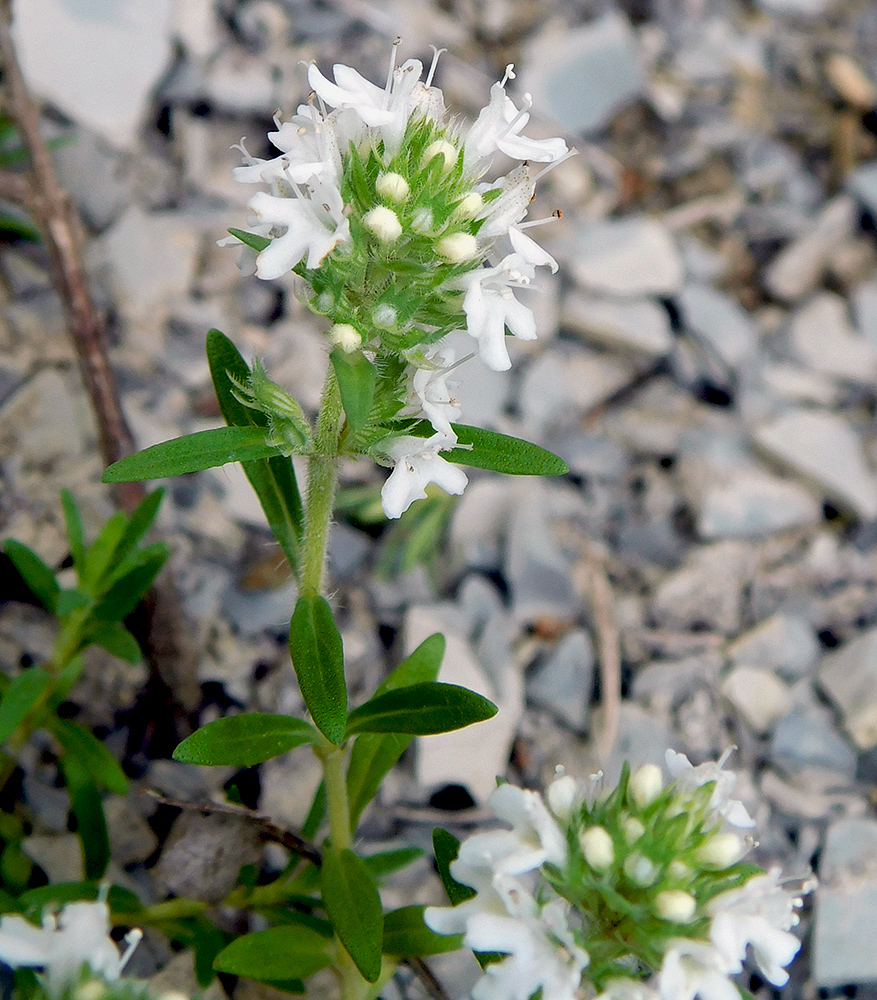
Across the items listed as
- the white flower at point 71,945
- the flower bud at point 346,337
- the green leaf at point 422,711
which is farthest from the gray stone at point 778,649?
the white flower at point 71,945

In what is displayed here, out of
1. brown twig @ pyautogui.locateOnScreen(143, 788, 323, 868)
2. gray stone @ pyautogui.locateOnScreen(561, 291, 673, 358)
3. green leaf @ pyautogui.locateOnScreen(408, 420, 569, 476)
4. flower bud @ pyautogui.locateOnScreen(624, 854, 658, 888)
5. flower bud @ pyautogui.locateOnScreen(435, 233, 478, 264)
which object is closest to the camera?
flower bud @ pyautogui.locateOnScreen(624, 854, 658, 888)

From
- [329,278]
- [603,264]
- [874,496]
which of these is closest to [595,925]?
[329,278]

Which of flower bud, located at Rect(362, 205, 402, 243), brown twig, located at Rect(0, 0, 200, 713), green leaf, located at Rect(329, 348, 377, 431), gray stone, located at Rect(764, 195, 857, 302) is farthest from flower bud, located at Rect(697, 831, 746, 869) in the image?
gray stone, located at Rect(764, 195, 857, 302)

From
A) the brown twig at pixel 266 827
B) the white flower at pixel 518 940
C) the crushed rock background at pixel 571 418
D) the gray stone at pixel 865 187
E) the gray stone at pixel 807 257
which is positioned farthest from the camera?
the gray stone at pixel 865 187

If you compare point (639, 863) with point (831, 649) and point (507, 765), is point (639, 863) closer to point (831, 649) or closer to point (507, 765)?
point (507, 765)

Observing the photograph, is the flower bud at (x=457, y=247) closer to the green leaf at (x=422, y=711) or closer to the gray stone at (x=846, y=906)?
the green leaf at (x=422, y=711)

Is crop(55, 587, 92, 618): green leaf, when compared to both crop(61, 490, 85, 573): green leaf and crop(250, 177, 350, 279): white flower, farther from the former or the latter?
crop(250, 177, 350, 279): white flower
